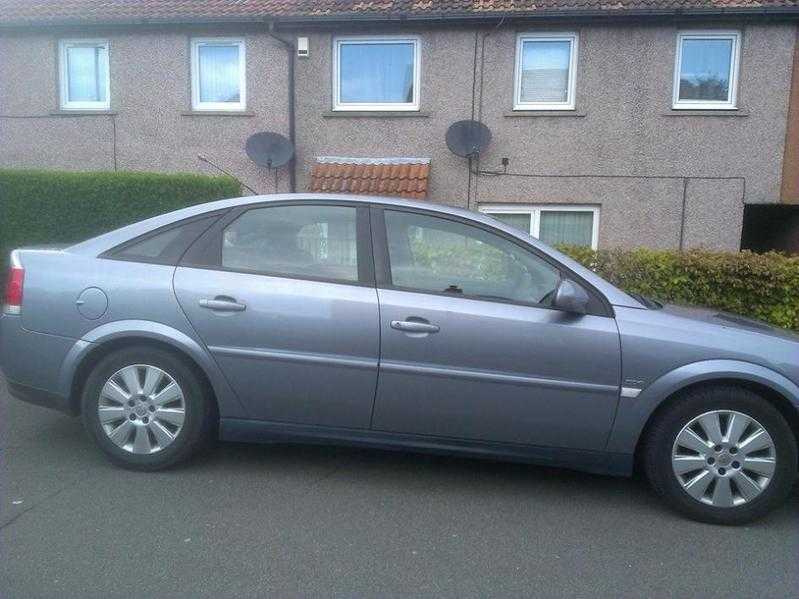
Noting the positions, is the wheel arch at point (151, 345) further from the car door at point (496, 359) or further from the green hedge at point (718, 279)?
the green hedge at point (718, 279)

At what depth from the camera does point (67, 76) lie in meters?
12.2

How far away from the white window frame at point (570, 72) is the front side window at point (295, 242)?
296 inches

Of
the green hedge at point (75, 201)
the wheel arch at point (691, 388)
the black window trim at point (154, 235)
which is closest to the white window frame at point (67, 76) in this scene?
the green hedge at point (75, 201)

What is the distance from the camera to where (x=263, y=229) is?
4293 mm

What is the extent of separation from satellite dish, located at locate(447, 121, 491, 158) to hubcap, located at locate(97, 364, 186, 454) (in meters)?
7.56

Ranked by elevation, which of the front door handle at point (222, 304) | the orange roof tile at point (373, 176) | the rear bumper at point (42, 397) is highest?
the orange roof tile at point (373, 176)

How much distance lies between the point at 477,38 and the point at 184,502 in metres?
8.94

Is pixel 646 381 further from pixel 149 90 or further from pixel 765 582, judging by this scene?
pixel 149 90

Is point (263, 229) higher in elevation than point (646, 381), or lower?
higher

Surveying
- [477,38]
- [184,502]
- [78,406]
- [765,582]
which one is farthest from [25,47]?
[765,582]

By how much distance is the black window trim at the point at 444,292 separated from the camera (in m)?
3.95

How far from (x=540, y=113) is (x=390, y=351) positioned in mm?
7985

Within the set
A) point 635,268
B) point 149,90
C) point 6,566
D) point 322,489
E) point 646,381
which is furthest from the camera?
point 149,90

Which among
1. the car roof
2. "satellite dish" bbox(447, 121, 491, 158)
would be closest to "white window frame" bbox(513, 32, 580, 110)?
"satellite dish" bbox(447, 121, 491, 158)
